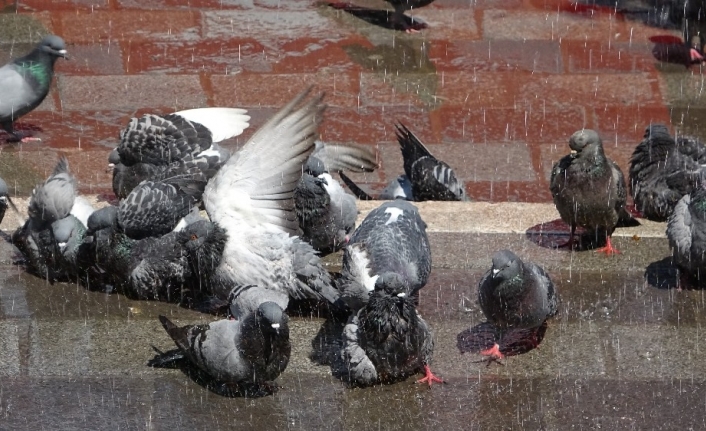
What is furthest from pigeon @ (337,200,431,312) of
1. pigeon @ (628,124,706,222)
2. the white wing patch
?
pigeon @ (628,124,706,222)

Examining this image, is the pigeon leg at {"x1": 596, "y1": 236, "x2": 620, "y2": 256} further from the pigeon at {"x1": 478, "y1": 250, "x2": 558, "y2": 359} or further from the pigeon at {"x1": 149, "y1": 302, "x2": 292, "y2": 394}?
the pigeon at {"x1": 149, "y1": 302, "x2": 292, "y2": 394}

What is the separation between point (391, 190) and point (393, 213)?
80.4 inches

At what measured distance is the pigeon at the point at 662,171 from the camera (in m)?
7.33

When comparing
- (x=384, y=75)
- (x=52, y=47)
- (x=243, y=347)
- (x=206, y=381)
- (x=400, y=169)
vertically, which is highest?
(x=52, y=47)

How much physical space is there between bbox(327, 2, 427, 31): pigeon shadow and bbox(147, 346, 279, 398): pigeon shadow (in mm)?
6401

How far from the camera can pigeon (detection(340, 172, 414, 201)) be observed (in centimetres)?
793

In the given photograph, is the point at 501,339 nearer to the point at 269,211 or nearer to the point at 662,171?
the point at 269,211

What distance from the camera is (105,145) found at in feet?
28.8

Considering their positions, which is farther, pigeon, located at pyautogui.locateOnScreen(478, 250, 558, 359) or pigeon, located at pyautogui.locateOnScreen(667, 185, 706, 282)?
pigeon, located at pyautogui.locateOnScreen(667, 185, 706, 282)

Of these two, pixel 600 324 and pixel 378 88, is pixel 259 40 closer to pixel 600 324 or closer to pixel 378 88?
pixel 378 88

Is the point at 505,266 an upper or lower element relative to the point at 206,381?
upper

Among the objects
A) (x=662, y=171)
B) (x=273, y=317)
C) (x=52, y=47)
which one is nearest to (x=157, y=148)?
(x=52, y=47)

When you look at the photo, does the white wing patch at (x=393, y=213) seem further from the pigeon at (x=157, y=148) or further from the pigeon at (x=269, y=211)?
the pigeon at (x=157, y=148)

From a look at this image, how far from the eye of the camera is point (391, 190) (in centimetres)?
806
